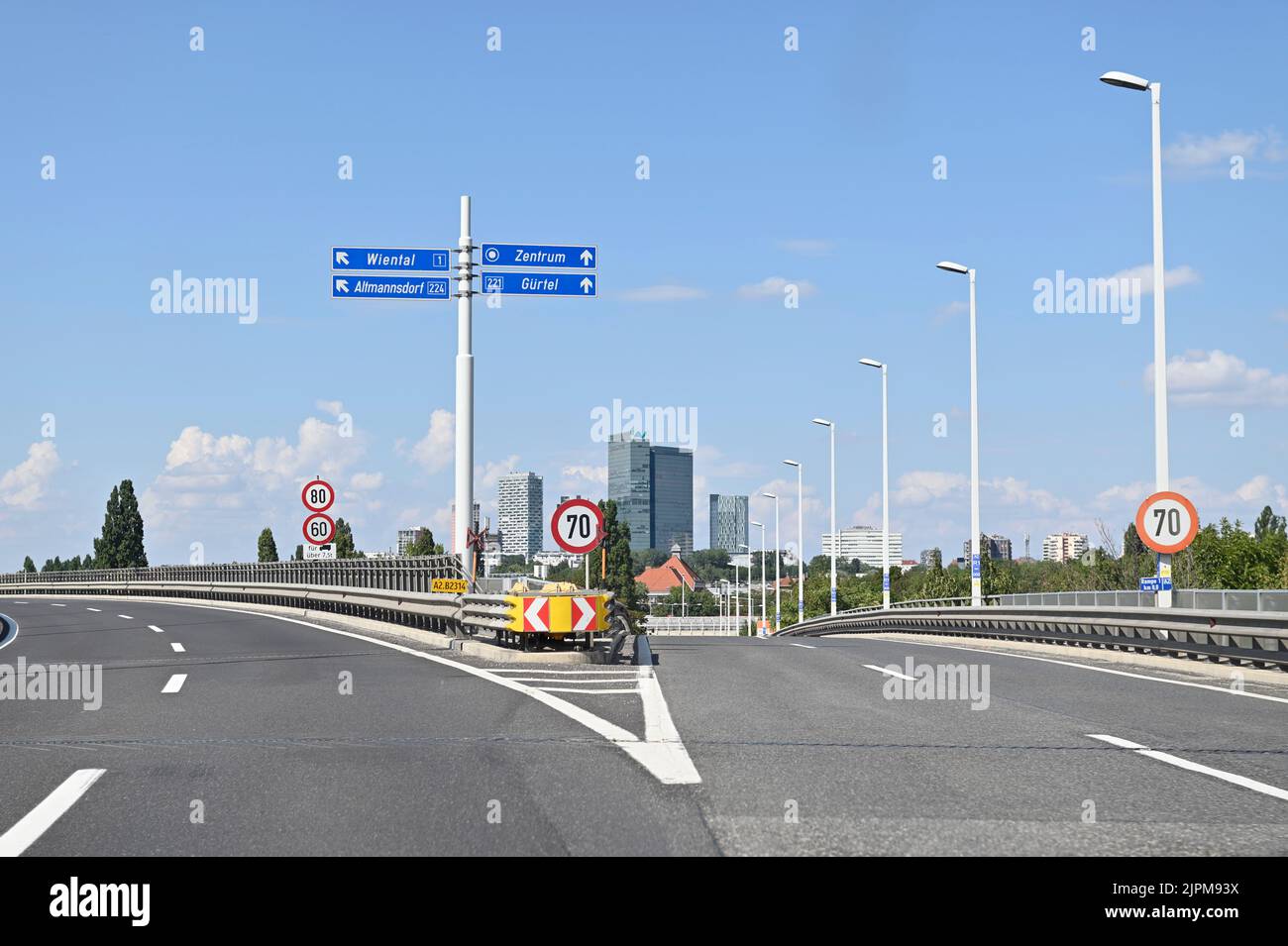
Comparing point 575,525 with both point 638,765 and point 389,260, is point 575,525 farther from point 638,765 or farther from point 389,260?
point 638,765

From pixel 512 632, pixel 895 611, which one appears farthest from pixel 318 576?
pixel 895 611

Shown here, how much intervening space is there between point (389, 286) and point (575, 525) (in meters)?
7.00

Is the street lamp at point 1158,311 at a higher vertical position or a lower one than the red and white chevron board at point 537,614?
higher

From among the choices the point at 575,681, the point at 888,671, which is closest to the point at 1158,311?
the point at 888,671

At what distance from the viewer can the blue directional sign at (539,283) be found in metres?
23.9

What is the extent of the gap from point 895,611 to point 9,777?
43.3 metres

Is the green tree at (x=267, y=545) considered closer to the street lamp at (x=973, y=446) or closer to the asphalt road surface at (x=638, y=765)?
the street lamp at (x=973, y=446)

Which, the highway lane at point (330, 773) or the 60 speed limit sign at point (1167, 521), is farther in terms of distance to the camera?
the 60 speed limit sign at point (1167, 521)

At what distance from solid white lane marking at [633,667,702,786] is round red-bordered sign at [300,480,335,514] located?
19.8 m

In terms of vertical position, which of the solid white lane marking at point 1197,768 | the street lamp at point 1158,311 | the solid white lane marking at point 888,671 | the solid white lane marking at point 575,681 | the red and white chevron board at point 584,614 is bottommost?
the solid white lane marking at point 888,671

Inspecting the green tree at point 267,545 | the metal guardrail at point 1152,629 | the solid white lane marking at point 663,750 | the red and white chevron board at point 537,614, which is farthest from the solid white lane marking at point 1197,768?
the green tree at point 267,545

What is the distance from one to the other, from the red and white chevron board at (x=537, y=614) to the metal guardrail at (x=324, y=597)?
10.3ft

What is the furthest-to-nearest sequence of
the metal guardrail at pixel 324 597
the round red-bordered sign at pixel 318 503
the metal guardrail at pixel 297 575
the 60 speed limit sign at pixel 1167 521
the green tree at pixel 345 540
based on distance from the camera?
the green tree at pixel 345 540 < the round red-bordered sign at pixel 318 503 < the metal guardrail at pixel 297 575 < the metal guardrail at pixel 324 597 < the 60 speed limit sign at pixel 1167 521
